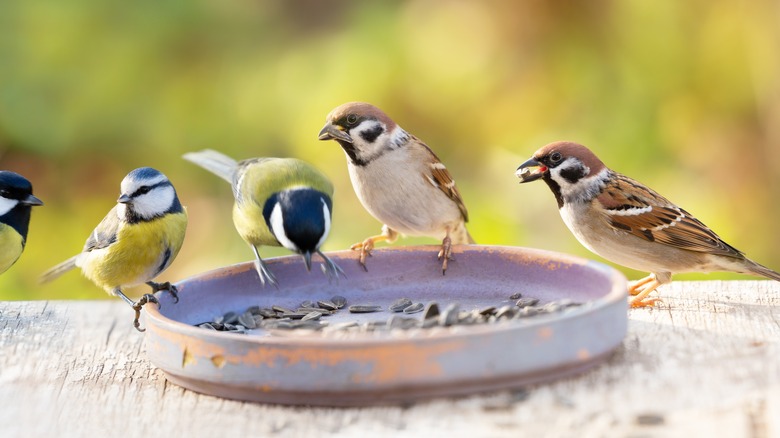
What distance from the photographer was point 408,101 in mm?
6270

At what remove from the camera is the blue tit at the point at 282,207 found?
374cm

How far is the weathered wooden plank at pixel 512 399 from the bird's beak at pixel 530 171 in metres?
1.01

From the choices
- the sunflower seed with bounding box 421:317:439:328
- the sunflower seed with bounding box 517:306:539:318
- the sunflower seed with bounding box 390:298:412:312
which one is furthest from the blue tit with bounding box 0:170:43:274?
the sunflower seed with bounding box 517:306:539:318

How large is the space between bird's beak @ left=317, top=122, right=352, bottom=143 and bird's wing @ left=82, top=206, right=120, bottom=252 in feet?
3.06

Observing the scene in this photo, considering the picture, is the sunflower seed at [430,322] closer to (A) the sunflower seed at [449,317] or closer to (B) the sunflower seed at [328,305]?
(A) the sunflower seed at [449,317]

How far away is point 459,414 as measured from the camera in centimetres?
276

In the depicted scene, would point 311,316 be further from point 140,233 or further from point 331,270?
point 140,233

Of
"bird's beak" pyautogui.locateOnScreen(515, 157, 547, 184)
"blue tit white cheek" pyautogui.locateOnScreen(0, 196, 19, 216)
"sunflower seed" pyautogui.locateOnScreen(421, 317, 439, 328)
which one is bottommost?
"sunflower seed" pyautogui.locateOnScreen(421, 317, 439, 328)

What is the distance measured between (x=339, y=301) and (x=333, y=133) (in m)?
0.86

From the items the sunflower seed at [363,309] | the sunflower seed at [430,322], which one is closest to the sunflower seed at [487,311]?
the sunflower seed at [430,322]

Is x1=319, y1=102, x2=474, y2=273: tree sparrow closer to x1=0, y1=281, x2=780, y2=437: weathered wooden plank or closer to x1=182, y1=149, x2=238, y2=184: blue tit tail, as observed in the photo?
x1=182, y1=149, x2=238, y2=184: blue tit tail

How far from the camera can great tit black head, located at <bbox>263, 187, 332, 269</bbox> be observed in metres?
3.71

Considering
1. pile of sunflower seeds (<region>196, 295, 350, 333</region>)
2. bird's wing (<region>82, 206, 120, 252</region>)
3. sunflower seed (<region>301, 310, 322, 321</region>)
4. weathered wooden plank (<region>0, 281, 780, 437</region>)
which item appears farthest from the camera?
bird's wing (<region>82, 206, 120, 252</region>)

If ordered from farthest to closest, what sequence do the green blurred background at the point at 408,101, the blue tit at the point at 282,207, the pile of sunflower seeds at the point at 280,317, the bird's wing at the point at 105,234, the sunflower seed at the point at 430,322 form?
the green blurred background at the point at 408,101, the bird's wing at the point at 105,234, the blue tit at the point at 282,207, the pile of sunflower seeds at the point at 280,317, the sunflower seed at the point at 430,322
